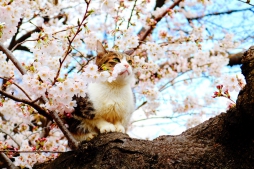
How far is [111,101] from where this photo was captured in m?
2.95

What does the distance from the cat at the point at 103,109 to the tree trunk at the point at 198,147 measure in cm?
49

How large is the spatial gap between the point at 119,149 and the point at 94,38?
2607 mm

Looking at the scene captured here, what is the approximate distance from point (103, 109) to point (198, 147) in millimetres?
1051

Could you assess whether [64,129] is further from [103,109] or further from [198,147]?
[198,147]

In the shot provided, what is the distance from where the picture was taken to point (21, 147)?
3.56 meters

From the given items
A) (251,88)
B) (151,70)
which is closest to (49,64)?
(251,88)

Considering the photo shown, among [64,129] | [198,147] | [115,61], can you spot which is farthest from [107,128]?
[198,147]

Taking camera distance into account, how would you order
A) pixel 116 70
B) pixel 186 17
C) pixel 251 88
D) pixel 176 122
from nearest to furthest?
1. pixel 251 88
2. pixel 116 70
3. pixel 176 122
4. pixel 186 17

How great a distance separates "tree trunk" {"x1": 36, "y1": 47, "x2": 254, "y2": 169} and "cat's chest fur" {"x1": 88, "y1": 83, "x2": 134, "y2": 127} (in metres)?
0.56

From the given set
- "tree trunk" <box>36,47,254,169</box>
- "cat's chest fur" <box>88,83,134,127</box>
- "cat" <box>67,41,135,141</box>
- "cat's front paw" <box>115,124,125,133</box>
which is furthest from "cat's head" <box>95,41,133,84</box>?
"tree trunk" <box>36,47,254,169</box>

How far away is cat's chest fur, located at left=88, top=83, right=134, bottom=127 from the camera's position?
290 centimetres

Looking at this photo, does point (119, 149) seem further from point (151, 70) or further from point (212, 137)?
point (151, 70)

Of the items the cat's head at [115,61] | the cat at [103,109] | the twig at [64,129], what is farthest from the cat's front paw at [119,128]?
the twig at [64,129]

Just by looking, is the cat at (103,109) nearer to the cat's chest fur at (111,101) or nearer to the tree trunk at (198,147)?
the cat's chest fur at (111,101)
